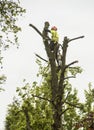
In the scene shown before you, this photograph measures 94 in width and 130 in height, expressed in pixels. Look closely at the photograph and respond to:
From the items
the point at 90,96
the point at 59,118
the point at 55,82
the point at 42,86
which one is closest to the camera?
the point at 59,118

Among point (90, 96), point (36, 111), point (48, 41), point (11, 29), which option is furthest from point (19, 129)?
point (11, 29)

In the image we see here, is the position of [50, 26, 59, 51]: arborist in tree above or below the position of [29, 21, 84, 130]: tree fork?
above

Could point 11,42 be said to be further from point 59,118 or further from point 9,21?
point 59,118

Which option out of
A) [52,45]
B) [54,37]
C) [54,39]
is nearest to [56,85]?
[52,45]

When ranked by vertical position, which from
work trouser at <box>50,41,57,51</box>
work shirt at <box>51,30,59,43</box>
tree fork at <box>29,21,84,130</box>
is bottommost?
tree fork at <box>29,21,84,130</box>

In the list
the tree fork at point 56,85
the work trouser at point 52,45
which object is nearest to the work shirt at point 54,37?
the work trouser at point 52,45

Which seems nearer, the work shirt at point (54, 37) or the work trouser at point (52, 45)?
the work trouser at point (52, 45)

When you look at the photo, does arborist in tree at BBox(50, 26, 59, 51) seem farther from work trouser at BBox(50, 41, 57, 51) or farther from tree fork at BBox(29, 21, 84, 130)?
tree fork at BBox(29, 21, 84, 130)

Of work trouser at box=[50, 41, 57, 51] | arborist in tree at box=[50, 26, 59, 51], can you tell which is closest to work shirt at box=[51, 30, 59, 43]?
arborist in tree at box=[50, 26, 59, 51]

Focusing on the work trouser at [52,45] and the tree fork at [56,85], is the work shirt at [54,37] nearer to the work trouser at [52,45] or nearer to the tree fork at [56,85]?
the work trouser at [52,45]

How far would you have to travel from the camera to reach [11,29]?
412 inches

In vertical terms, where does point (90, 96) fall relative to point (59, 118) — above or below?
above

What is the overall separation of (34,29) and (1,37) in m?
3.89

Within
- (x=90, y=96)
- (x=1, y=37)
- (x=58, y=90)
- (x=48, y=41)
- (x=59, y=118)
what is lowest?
(x=59, y=118)
